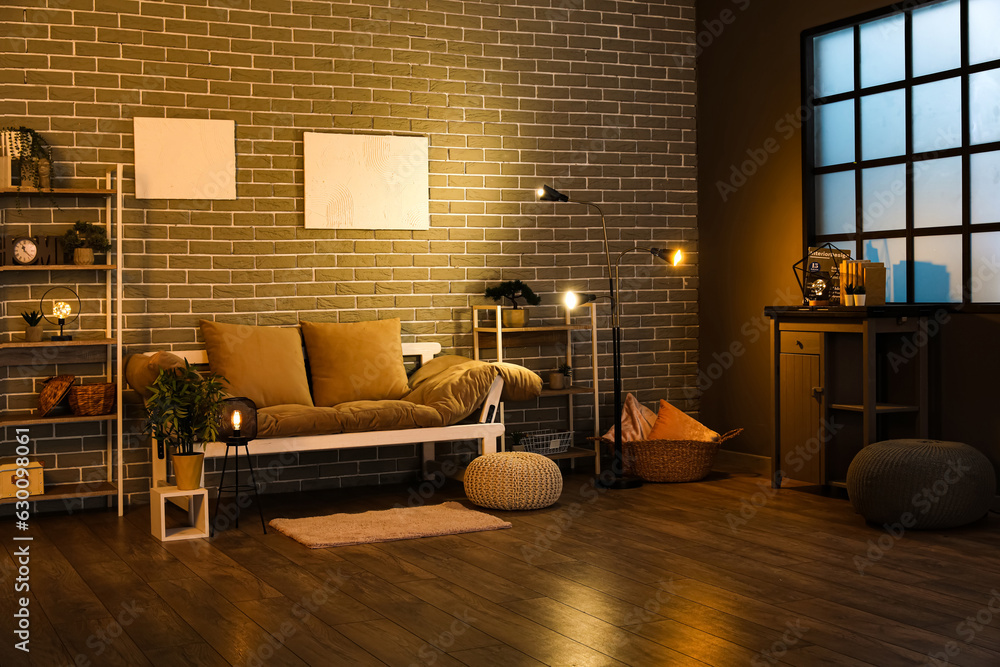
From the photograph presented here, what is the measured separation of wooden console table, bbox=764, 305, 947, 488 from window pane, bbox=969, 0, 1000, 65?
1273mm

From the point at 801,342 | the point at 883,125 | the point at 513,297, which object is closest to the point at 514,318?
the point at 513,297

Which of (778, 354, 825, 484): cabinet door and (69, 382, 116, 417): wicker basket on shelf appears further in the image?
(778, 354, 825, 484): cabinet door

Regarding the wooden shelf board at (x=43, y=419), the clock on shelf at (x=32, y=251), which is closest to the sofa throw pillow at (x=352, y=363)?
the wooden shelf board at (x=43, y=419)

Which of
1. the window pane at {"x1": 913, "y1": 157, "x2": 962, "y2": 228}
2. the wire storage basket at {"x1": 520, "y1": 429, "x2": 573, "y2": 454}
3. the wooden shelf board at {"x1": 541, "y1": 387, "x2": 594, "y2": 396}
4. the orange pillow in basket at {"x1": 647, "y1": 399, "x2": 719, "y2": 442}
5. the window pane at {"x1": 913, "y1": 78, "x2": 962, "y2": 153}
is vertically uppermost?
the window pane at {"x1": 913, "y1": 78, "x2": 962, "y2": 153}

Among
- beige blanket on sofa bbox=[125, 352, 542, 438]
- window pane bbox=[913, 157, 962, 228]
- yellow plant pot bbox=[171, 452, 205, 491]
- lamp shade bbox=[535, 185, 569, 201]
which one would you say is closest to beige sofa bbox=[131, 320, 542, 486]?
beige blanket on sofa bbox=[125, 352, 542, 438]

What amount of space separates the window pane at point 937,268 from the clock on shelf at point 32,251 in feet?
14.8

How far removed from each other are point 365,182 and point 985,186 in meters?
3.39

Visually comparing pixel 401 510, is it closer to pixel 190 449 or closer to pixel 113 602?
pixel 190 449

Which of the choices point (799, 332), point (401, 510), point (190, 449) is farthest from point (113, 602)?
point (799, 332)

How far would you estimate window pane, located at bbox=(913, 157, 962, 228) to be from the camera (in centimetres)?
514

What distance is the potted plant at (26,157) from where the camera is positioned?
5117 mm

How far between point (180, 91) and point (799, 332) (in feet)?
12.1

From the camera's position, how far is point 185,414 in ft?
15.5

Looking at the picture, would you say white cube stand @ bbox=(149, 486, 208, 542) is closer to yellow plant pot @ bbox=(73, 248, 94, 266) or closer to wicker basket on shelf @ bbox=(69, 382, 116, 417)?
wicker basket on shelf @ bbox=(69, 382, 116, 417)
